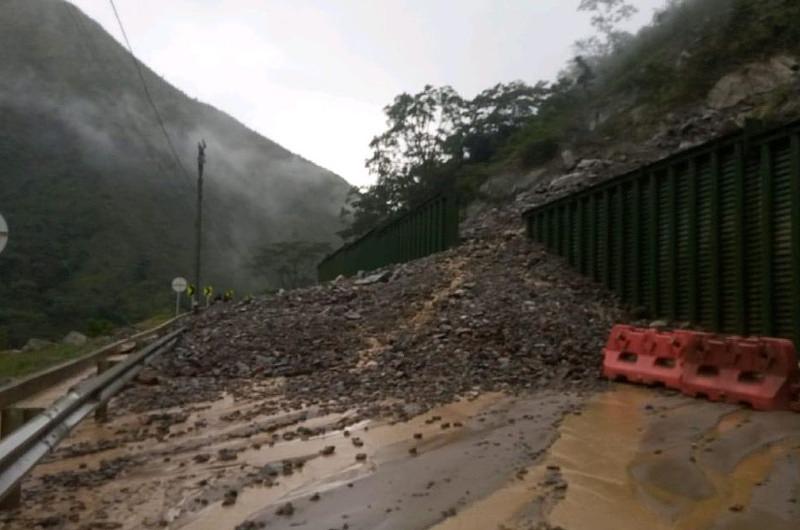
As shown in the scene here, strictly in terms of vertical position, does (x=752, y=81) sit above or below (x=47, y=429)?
above

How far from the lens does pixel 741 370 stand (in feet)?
26.0

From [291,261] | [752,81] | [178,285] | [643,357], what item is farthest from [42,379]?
[291,261]

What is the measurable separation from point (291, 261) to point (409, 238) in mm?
53201

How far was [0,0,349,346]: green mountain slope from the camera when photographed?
64.1m

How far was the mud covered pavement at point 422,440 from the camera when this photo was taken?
4.97 m

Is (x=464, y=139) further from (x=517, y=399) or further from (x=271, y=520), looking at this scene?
(x=271, y=520)

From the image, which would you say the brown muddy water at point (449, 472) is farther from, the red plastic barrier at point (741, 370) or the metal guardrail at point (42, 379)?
the metal guardrail at point (42, 379)

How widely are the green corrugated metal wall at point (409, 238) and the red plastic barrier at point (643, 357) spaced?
479 inches

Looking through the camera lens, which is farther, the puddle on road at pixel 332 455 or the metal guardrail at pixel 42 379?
the metal guardrail at pixel 42 379

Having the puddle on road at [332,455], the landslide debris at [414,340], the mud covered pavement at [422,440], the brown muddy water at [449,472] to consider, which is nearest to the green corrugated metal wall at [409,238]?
the landslide debris at [414,340]

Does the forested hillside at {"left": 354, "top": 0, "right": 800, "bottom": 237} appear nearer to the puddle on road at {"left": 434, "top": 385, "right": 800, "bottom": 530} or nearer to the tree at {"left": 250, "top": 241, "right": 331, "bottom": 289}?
the puddle on road at {"left": 434, "top": 385, "right": 800, "bottom": 530}

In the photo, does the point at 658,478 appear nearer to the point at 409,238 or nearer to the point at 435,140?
the point at 409,238

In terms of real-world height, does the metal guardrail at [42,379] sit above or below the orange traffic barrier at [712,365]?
below

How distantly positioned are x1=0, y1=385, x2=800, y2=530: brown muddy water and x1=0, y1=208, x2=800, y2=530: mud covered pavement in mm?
21
